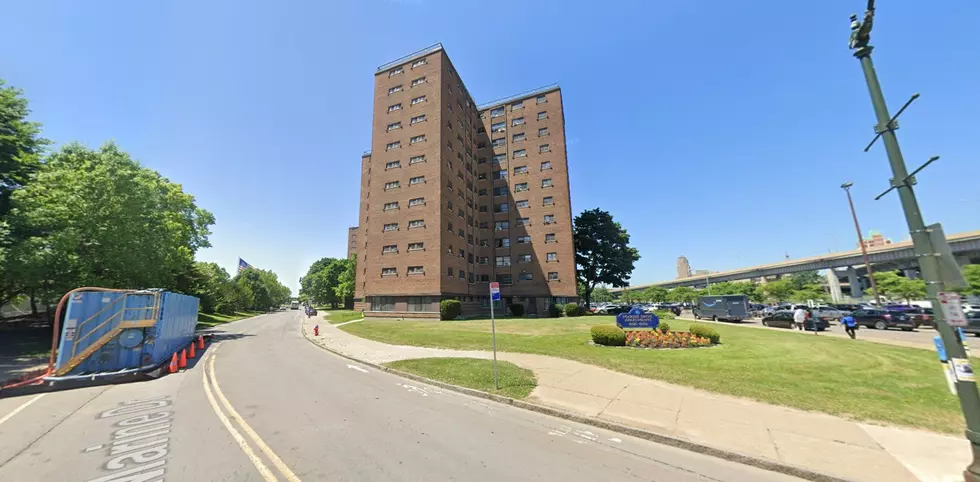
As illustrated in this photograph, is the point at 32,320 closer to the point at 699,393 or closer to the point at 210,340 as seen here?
the point at 210,340

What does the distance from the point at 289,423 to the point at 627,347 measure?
556 inches

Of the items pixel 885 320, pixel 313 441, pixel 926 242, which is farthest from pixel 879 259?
pixel 313 441

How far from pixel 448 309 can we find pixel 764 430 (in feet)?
110

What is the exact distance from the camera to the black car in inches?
1070

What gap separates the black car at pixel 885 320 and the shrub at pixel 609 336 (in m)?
25.3

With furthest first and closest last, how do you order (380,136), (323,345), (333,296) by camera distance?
(333,296) < (380,136) < (323,345)

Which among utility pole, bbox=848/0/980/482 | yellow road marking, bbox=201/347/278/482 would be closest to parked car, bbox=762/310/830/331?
utility pole, bbox=848/0/980/482

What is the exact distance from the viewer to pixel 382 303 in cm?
4153

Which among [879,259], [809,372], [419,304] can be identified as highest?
[879,259]

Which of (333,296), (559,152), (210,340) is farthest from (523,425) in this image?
(333,296)

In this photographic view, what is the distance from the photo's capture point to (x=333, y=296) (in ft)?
288

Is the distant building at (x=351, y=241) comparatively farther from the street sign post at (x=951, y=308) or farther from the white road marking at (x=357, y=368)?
the street sign post at (x=951, y=308)

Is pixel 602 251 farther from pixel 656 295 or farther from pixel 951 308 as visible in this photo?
pixel 656 295

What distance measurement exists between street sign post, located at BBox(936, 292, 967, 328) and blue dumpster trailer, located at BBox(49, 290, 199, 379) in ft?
68.0
